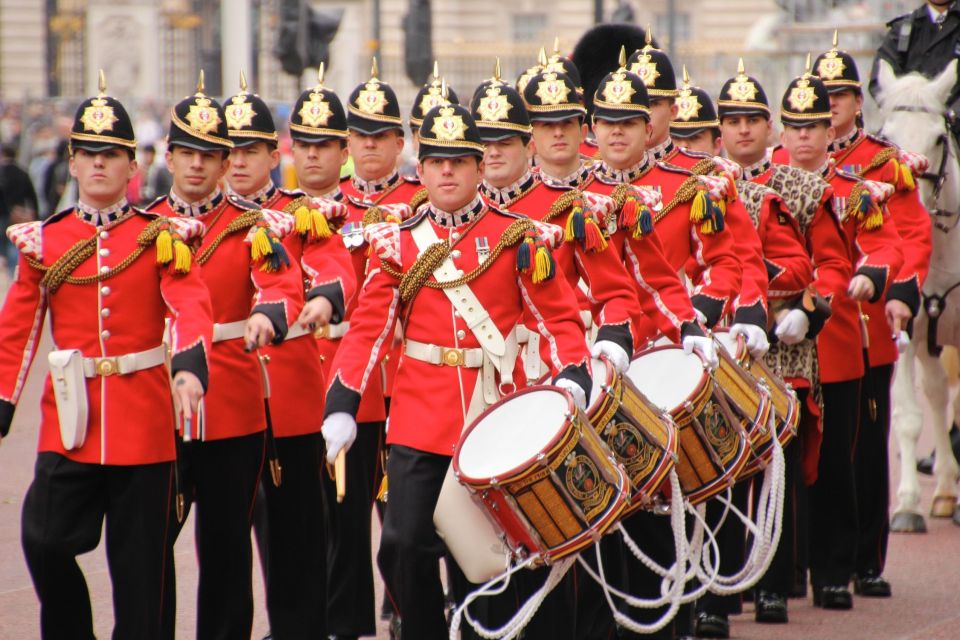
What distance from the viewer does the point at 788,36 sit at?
2875 centimetres

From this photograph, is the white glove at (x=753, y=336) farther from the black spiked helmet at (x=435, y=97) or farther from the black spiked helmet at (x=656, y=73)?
the black spiked helmet at (x=435, y=97)

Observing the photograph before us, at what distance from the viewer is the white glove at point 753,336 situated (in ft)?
23.8

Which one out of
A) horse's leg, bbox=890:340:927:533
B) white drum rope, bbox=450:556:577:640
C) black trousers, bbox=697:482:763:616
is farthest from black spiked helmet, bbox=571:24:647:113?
white drum rope, bbox=450:556:577:640

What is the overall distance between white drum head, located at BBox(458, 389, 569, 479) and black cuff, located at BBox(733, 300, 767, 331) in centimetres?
182

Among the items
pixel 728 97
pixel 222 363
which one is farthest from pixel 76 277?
pixel 728 97

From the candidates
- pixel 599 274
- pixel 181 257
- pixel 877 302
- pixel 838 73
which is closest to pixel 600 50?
pixel 838 73

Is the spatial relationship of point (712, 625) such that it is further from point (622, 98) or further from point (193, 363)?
point (193, 363)

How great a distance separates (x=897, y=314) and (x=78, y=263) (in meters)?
4.02

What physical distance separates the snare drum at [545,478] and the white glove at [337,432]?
1.28 feet

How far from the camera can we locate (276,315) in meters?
6.29

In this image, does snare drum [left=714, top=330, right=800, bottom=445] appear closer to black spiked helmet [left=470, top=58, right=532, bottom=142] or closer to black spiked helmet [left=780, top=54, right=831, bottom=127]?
black spiked helmet [left=470, top=58, right=532, bottom=142]

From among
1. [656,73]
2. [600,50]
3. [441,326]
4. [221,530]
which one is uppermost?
[600,50]

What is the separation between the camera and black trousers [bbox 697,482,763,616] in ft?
25.3

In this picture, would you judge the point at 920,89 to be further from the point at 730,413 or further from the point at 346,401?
the point at 346,401
